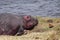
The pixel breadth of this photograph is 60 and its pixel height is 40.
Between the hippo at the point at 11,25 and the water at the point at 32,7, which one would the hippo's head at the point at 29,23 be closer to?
the hippo at the point at 11,25

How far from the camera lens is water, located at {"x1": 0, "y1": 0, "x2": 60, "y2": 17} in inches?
710

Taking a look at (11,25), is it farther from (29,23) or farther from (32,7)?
(32,7)

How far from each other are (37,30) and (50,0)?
12299mm

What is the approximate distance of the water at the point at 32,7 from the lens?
59.2 feet

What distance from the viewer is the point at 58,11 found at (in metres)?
18.4

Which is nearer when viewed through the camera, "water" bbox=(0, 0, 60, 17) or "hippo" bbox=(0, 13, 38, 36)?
Result: "hippo" bbox=(0, 13, 38, 36)

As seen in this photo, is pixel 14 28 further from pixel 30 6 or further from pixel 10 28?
pixel 30 6

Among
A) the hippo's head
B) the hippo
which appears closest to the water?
the hippo's head

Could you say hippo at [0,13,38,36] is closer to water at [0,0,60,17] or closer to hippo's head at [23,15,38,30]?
hippo's head at [23,15,38,30]

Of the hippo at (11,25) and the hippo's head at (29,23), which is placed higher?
the hippo at (11,25)

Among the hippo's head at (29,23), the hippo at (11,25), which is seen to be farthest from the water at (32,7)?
the hippo at (11,25)

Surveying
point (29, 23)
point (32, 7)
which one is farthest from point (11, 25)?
point (32, 7)

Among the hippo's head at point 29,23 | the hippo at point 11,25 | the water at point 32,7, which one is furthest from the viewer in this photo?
the water at point 32,7

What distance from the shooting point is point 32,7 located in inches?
764
